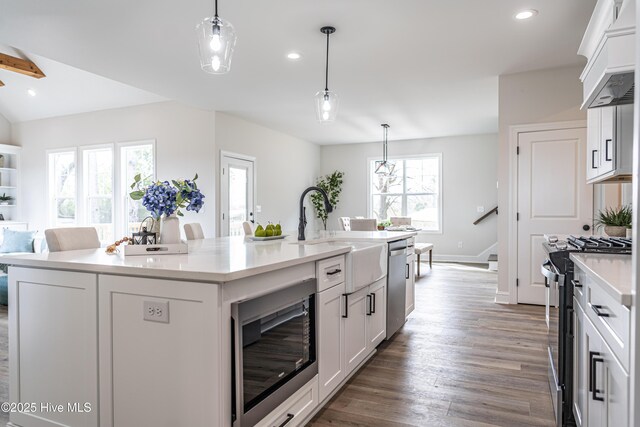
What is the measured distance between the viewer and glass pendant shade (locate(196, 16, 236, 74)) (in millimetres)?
2268

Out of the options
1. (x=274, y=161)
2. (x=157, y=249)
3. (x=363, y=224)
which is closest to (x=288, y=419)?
(x=157, y=249)

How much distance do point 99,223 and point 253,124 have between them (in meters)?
3.26

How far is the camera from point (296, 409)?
1.90m

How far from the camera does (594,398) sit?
144 centimetres

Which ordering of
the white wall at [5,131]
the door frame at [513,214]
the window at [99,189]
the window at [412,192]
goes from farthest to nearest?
the window at [412,192] < the white wall at [5,131] < the window at [99,189] < the door frame at [513,214]

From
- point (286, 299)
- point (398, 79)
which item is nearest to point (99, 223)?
point (398, 79)

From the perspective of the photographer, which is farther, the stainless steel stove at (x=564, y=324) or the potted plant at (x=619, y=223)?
the potted plant at (x=619, y=223)

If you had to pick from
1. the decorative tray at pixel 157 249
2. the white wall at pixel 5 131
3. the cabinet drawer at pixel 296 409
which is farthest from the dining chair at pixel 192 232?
the white wall at pixel 5 131

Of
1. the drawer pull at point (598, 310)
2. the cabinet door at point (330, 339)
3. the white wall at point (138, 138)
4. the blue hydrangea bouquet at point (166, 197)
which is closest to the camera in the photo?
the drawer pull at point (598, 310)

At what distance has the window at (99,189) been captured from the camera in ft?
23.5

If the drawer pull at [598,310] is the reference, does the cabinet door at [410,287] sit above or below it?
below

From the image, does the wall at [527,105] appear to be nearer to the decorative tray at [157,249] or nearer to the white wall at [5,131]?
the decorative tray at [157,249]

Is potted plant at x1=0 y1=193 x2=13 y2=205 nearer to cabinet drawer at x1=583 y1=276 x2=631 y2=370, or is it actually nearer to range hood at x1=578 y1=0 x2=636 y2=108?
range hood at x1=578 y1=0 x2=636 y2=108

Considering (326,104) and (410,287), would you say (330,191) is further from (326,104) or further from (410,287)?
(326,104)
